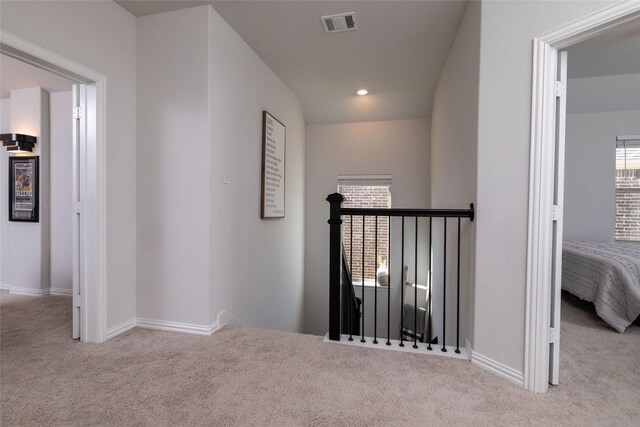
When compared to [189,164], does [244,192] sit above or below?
below

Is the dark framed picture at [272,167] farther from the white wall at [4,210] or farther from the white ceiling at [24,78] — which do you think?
the white wall at [4,210]

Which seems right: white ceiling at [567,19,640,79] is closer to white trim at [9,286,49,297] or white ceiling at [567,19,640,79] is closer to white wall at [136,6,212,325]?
white wall at [136,6,212,325]

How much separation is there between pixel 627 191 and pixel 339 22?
4.32m

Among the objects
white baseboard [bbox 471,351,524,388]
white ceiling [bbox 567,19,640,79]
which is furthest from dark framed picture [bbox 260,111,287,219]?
white ceiling [bbox 567,19,640,79]

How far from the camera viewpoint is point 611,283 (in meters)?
2.37

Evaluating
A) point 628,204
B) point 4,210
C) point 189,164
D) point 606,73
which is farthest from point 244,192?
point 628,204

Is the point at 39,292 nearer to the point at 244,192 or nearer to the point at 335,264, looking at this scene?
the point at 244,192

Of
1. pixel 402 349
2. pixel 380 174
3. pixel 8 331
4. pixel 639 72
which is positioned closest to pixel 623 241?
pixel 639 72

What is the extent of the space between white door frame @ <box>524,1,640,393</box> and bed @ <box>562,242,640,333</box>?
1.35 meters

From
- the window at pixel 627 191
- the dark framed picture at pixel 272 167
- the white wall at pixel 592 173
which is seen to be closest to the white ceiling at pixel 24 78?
the dark framed picture at pixel 272 167

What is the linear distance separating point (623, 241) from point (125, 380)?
18.0ft

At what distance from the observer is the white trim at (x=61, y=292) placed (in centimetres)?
322

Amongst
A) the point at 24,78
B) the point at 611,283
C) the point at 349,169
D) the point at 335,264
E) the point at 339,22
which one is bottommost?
the point at 611,283

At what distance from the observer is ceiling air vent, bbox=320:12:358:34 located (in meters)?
2.18
